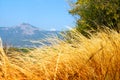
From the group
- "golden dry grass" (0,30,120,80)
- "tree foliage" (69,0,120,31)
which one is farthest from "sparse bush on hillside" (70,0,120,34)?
"golden dry grass" (0,30,120,80)

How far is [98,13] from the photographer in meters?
19.9

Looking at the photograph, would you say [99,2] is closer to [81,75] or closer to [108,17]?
[108,17]

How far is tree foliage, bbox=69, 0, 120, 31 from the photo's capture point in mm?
19109

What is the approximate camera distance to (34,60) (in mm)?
4469

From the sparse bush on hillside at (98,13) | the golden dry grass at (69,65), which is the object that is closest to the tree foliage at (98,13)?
the sparse bush on hillside at (98,13)

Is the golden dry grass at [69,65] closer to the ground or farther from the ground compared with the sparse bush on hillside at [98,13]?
closer to the ground

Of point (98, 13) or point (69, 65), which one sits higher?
point (98, 13)

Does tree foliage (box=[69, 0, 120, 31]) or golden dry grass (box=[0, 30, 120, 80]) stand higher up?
tree foliage (box=[69, 0, 120, 31])

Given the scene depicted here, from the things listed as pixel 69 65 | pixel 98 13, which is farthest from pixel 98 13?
pixel 69 65

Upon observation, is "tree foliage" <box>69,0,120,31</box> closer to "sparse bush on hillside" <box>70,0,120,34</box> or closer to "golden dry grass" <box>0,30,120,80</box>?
"sparse bush on hillside" <box>70,0,120,34</box>

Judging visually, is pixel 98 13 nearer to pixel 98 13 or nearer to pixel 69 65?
pixel 98 13

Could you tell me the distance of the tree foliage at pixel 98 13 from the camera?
62.7ft

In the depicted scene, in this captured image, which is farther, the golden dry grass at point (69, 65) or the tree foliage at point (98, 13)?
the tree foliage at point (98, 13)

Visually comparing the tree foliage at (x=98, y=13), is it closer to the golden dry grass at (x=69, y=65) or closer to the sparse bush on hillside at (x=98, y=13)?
the sparse bush on hillside at (x=98, y=13)
